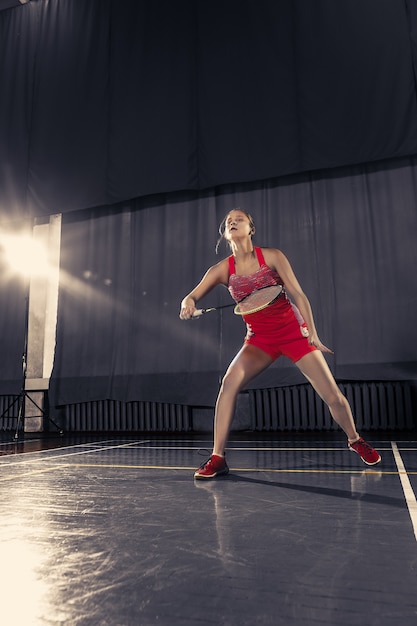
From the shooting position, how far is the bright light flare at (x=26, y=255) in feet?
25.6

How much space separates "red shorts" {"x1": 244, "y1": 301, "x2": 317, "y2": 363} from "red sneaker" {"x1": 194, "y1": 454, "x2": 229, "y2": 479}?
0.57 metres

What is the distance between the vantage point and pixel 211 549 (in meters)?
1.25

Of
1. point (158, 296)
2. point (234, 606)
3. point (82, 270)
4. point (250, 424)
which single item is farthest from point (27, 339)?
point (234, 606)

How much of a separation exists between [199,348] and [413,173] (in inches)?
126

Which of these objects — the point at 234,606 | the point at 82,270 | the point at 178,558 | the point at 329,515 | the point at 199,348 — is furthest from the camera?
the point at 82,270

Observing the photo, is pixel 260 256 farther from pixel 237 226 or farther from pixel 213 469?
pixel 213 469

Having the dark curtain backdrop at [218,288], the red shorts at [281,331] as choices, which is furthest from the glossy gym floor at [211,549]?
the dark curtain backdrop at [218,288]

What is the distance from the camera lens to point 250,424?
6180mm

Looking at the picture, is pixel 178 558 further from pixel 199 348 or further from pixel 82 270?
pixel 82 270

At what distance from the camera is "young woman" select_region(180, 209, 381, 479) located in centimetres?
249

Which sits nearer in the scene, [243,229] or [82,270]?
[243,229]

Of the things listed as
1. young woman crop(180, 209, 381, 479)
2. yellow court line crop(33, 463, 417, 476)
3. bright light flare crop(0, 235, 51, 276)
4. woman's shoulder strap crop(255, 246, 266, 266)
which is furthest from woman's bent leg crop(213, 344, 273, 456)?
bright light flare crop(0, 235, 51, 276)

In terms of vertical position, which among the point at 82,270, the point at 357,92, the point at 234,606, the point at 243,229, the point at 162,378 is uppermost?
the point at 357,92

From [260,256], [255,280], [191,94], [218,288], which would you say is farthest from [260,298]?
[191,94]
